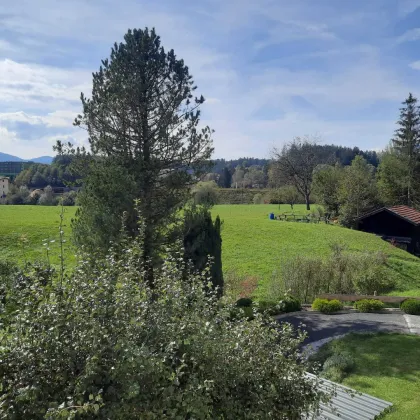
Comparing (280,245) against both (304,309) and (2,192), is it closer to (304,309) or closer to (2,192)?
(304,309)

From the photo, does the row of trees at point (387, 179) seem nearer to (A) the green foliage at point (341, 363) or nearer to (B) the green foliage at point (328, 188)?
(B) the green foliage at point (328, 188)

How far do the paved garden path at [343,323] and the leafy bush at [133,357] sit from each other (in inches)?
336

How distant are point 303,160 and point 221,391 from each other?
178 feet

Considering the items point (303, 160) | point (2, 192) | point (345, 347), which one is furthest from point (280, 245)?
point (2, 192)

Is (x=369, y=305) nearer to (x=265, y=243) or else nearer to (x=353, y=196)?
(x=265, y=243)

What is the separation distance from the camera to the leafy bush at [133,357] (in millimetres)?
3199

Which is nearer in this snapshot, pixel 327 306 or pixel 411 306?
pixel 411 306

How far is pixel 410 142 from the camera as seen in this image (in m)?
44.6

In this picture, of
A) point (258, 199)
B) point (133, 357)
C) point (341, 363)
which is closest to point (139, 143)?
point (341, 363)

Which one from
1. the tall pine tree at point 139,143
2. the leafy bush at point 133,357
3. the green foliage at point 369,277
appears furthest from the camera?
the green foliage at point 369,277

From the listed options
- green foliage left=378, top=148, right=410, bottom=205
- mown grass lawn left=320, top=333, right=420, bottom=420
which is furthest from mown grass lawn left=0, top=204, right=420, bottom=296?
green foliage left=378, top=148, right=410, bottom=205

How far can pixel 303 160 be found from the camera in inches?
2189

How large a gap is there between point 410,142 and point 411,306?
3590cm

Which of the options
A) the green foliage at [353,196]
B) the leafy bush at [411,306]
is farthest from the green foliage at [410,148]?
the leafy bush at [411,306]
